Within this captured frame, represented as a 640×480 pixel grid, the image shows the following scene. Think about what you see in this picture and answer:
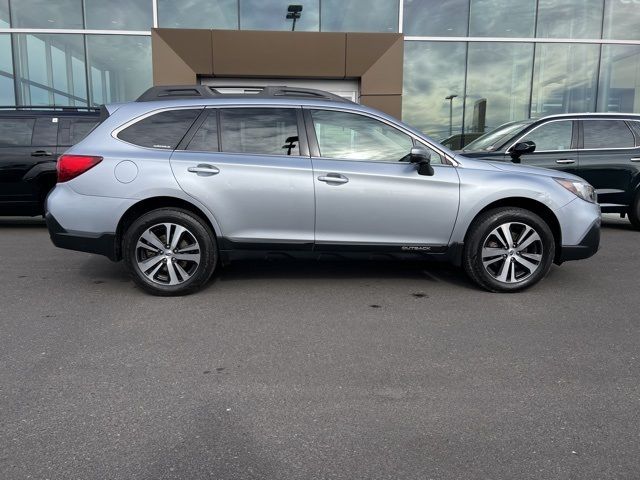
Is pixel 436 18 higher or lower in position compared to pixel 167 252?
higher

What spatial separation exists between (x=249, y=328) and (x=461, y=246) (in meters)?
2.16

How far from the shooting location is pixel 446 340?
12.6 ft

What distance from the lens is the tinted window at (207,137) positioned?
15.9 ft

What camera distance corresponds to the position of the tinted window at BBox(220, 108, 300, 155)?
16.0ft

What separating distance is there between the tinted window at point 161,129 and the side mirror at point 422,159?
2027 millimetres

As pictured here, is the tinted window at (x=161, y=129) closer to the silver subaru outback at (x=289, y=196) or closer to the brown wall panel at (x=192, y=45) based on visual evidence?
the silver subaru outback at (x=289, y=196)

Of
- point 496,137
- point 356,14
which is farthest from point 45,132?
point 356,14

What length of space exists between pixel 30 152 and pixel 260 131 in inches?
208

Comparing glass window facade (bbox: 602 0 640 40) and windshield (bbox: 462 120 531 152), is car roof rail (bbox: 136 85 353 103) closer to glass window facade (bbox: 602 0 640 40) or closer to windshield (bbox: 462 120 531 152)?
windshield (bbox: 462 120 531 152)

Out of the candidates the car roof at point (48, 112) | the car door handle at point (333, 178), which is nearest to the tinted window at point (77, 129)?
the car roof at point (48, 112)

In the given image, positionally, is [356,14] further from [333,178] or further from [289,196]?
[289,196]

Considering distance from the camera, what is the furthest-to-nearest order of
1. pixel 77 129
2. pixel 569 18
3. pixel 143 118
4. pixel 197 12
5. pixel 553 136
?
pixel 569 18 < pixel 197 12 < pixel 77 129 < pixel 553 136 < pixel 143 118

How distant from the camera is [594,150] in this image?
324 inches

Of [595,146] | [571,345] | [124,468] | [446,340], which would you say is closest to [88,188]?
[124,468]
